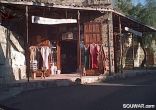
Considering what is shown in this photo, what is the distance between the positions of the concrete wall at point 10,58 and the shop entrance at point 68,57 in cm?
375

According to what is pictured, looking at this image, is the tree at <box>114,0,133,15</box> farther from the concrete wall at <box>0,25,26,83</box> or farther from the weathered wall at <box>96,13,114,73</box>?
the concrete wall at <box>0,25,26,83</box>

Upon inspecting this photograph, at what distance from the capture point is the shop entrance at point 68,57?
86.5 ft

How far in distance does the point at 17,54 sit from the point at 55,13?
136 inches

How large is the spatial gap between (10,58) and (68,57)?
5655 millimetres

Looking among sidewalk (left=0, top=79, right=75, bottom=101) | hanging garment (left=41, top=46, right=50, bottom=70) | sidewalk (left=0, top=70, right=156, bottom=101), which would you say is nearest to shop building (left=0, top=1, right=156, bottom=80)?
hanging garment (left=41, top=46, right=50, bottom=70)

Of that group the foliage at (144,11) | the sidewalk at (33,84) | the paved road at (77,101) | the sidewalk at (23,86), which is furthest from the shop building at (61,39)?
the foliage at (144,11)

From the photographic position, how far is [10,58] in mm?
21750

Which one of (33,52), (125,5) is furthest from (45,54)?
(125,5)

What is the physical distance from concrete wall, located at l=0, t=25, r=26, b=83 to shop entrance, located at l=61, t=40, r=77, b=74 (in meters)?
3.75

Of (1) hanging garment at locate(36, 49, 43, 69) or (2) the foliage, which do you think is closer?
(1) hanging garment at locate(36, 49, 43, 69)

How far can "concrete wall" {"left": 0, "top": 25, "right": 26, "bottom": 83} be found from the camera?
68.0ft

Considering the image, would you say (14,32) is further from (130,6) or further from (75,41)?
(130,6)

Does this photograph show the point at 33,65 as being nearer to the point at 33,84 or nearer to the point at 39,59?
the point at 39,59

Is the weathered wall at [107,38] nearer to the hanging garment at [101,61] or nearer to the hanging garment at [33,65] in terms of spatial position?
the hanging garment at [101,61]
